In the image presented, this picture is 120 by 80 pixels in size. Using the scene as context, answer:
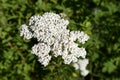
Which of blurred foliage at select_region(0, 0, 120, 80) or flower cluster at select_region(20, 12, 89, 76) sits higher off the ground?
blurred foliage at select_region(0, 0, 120, 80)

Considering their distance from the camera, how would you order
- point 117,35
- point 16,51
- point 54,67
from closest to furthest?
1. point 54,67
2. point 16,51
3. point 117,35

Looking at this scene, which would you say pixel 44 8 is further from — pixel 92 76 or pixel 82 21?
pixel 92 76

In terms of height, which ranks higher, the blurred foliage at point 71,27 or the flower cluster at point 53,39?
the blurred foliage at point 71,27

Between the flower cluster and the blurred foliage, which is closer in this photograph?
the flower cluster

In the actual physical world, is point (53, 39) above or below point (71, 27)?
below

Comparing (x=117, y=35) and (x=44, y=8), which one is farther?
(x=117, y=35)

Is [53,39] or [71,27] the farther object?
[71,27]

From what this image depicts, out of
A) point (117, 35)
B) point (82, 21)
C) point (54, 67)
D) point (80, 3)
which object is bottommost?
point (54, 67)

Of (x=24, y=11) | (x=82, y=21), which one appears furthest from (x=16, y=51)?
(x=82, y=21)
